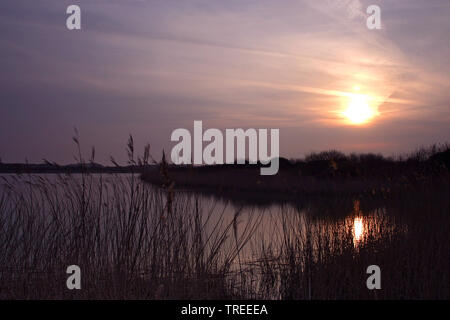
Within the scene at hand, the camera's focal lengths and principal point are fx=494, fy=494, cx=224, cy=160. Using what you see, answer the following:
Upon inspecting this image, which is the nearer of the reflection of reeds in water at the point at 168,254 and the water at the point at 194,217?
the reflection of reeds in water at the point at 168,254

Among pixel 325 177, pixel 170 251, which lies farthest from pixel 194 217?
pixel 325 177

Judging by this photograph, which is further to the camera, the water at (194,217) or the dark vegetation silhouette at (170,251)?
the water at (194,217)

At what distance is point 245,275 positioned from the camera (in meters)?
5.44

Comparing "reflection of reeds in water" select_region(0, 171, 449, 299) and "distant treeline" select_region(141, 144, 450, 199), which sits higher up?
"distant treeline" select_region(141, 144, 450, 199)

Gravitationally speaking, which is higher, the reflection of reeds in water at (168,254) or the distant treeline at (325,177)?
the distant treeline at (325,177)

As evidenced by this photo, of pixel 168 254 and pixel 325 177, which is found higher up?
pixel 325 177

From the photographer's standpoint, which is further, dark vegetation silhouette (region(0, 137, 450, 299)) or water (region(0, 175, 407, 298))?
water (region(0, 175, 407, 298))

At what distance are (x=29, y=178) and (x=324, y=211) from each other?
10.9ft

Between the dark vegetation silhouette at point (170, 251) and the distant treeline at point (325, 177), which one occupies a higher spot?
the distant treeline at point (325, 177)

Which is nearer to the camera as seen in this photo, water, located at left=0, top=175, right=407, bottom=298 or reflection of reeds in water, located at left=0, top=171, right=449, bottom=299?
reflection of reeds in water, located at left=0, top=171, right=449, bottom=299

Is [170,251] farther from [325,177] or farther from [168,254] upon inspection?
[325,177]

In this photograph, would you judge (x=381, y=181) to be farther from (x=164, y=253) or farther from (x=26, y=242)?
(x=26, y=242)
